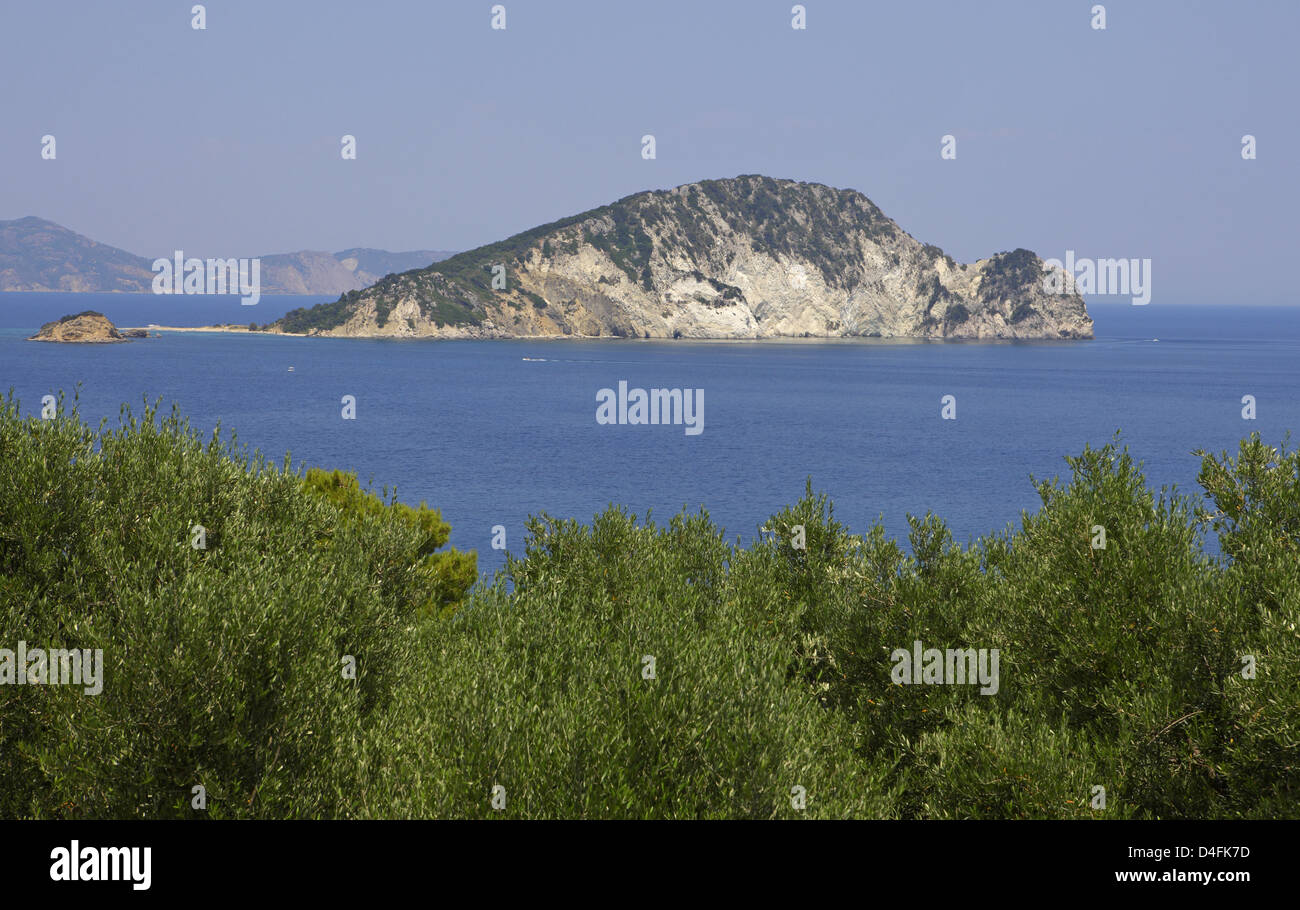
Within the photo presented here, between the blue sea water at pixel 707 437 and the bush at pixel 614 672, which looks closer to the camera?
the bush at pixel 614 672

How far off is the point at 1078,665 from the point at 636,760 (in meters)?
9.55

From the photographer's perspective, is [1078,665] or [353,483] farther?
[353,483]

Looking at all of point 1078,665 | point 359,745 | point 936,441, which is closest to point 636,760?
point 359,745

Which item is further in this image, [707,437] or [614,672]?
[707,437]

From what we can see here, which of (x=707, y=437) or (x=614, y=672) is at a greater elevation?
(x=614, y=672)

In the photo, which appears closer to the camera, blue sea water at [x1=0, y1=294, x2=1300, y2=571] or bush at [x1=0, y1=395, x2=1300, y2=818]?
bush at [x1=0, y1=395, x2=1300, y2=818]

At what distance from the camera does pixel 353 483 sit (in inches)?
1607

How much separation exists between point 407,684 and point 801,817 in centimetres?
879

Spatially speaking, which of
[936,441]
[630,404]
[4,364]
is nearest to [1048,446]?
[936,441]
